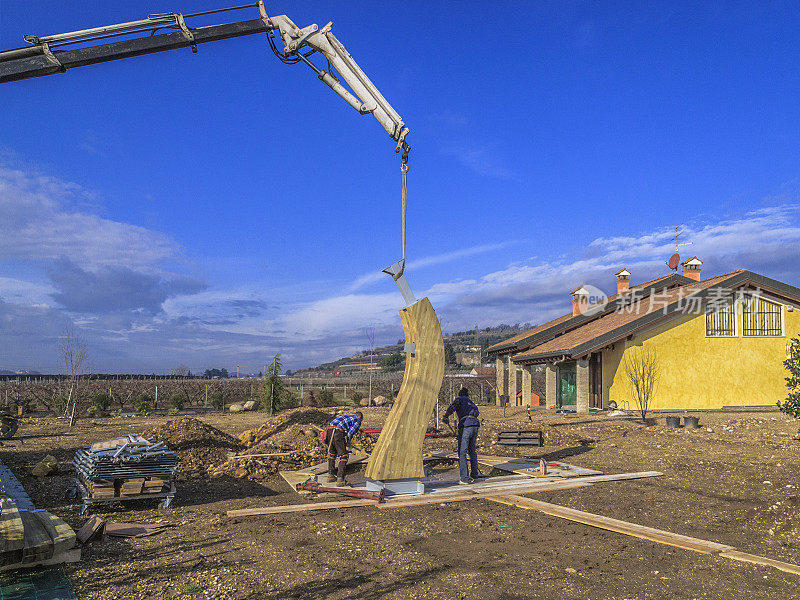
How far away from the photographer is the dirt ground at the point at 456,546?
5.67m

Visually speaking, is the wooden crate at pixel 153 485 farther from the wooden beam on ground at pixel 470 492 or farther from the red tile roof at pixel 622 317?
the red tile roof at pixel 622 317

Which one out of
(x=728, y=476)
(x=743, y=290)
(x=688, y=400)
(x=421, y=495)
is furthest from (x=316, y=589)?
(x=743, y=290)

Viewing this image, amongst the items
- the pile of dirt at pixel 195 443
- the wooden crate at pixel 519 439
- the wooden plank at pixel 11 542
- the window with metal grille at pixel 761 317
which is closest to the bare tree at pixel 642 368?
the window with metal grille at pixel 761 317

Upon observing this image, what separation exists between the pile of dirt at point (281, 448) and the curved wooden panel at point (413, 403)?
3.78 meters

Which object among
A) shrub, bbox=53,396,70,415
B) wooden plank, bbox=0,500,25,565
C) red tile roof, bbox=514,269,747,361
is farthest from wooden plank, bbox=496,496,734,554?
shrub, bbox=53,396,70,415

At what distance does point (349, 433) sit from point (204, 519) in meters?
3.04

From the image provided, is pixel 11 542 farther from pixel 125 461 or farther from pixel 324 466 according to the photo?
pixel 324 466

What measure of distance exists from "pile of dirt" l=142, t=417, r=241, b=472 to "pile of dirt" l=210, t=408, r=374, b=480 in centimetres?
62

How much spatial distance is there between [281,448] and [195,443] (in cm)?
243

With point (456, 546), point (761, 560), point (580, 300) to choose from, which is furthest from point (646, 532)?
point (580, 300)

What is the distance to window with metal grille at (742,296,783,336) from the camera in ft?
84.2

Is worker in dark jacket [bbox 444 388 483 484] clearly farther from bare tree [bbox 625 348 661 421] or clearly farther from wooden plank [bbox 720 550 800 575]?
bare tree [bbox 625 348 661 421]

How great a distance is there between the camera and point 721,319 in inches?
1001

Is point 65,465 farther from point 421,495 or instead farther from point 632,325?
point 632,325
